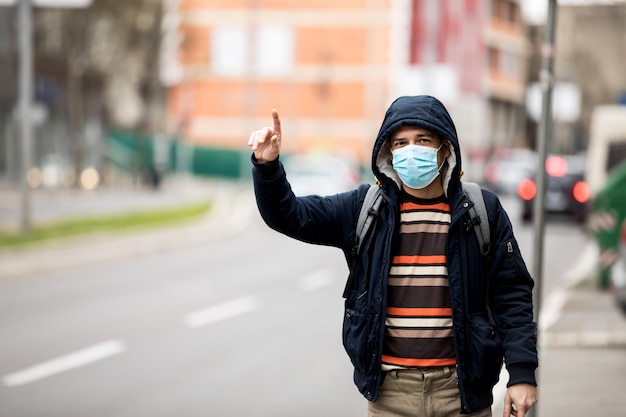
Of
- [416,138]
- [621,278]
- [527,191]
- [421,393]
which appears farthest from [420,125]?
[527,191]

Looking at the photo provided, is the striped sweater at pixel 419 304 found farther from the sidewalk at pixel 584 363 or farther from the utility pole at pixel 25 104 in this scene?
the utility pole at pixel 25 104

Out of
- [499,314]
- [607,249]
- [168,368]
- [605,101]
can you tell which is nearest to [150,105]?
[605,101]

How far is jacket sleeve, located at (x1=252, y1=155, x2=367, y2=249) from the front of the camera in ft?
12.6

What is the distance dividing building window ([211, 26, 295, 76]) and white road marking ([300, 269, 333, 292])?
62.5 meters

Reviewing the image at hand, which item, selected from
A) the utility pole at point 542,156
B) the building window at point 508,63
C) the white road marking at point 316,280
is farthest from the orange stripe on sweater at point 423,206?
the building window at point 508,63

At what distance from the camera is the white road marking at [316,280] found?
1713 centimetres

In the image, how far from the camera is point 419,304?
3.83m

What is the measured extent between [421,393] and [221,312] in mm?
10201

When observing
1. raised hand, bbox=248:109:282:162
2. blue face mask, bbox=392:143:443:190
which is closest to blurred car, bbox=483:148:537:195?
blue face mask, bbox=392:143:443:190

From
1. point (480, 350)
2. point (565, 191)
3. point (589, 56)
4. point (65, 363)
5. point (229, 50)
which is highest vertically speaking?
point (480, 350)

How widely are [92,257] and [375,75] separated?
63.4 m

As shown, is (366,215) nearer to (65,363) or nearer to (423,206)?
(423,206)

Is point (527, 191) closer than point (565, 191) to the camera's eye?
Yes

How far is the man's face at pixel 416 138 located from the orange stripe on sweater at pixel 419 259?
12.3 inches
